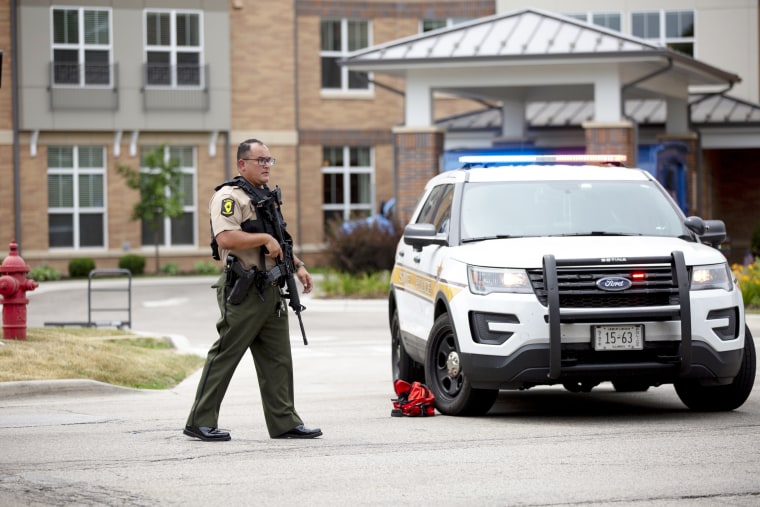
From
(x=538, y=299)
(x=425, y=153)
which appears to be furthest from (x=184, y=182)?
(x=538, y=299)

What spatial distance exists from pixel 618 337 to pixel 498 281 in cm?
90

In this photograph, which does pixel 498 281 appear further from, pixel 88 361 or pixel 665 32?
pixel 665 32

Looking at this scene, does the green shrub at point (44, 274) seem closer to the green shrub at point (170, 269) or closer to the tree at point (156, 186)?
the tree at point (156, 186)

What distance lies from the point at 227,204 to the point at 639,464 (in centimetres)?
Result: 301

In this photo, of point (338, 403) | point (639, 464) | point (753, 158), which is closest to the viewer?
point (639, 464)

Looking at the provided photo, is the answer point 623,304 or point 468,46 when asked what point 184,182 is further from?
point 623,304

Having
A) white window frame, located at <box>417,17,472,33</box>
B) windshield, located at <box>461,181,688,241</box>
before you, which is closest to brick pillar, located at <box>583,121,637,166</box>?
white window frame, located at <box>417,17,472,33</box>

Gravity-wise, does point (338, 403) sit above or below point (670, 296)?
below

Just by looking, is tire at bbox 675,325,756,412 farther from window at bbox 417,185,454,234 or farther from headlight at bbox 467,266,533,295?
window at bbox 417,185,454,234

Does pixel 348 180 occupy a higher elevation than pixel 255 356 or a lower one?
higher

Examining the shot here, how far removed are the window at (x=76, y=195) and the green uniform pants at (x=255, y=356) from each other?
28110mm

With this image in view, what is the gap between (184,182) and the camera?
3750 cm

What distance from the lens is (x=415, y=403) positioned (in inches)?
417

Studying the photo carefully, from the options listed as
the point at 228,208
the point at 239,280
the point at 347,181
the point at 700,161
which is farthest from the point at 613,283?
the point at 347,181
